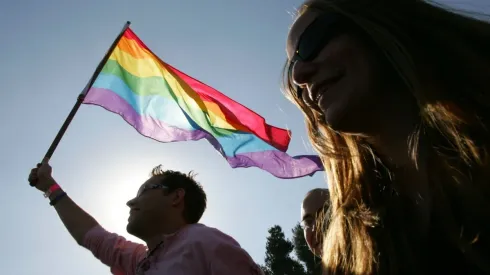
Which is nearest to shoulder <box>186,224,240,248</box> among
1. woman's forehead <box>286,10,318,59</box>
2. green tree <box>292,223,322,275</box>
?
woman's forehead <box>286,10,318,59</box>

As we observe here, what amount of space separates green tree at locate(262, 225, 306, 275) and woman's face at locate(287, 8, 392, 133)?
29.7 meters

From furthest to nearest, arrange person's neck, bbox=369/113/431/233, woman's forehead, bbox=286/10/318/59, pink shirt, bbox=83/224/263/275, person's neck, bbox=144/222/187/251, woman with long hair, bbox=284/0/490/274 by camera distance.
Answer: person's neck, bbox=144/222/187/251 → pink shirt, bbox=83/224/263/275 → woman's forehead, bbox=286/10/318/59 → person's neck, bbox=369/113/431/233 → woman with long hair, bbox=284/0/490/274

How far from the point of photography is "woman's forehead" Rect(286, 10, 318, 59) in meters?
1.67

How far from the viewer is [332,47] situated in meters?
1.55

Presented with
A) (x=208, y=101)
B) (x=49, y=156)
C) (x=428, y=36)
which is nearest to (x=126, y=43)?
(x=208, y=101)

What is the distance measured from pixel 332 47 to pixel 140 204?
303 cm

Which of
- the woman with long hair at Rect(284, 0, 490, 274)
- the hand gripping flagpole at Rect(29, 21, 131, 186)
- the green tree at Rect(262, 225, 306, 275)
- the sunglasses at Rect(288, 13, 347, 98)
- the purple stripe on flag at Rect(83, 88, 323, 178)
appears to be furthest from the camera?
the green tree at Rect(262, 225, 306, 275)

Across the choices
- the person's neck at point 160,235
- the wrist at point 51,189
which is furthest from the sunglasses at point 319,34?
the wrist at point 51,189

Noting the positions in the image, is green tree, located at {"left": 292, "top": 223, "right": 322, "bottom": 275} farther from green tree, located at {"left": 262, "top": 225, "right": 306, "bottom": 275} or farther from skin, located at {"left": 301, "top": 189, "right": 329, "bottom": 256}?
skin, located at {"left": 301, "top": 189, "right": 329, "bottom": 256}

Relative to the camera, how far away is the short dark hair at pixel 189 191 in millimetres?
4426

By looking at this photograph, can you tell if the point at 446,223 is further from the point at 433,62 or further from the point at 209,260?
the point at 209,260

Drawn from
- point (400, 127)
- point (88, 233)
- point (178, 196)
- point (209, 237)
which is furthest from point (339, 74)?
point (88, 233)

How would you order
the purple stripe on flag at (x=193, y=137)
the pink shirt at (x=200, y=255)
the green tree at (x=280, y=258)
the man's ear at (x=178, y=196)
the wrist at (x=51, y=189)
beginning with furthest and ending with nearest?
1. the green tree at (x=280, y=258)
2. the purple stripe on flag at (x=193, y=137)
3. the wrist at (x=51, y=189)
4. the man's ear at (x=178, y=196)
5. the pink shirt at (x=200, y=255)

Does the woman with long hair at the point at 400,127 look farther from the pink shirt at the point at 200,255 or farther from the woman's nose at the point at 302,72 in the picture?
the pink shirt at the point at 200,255
